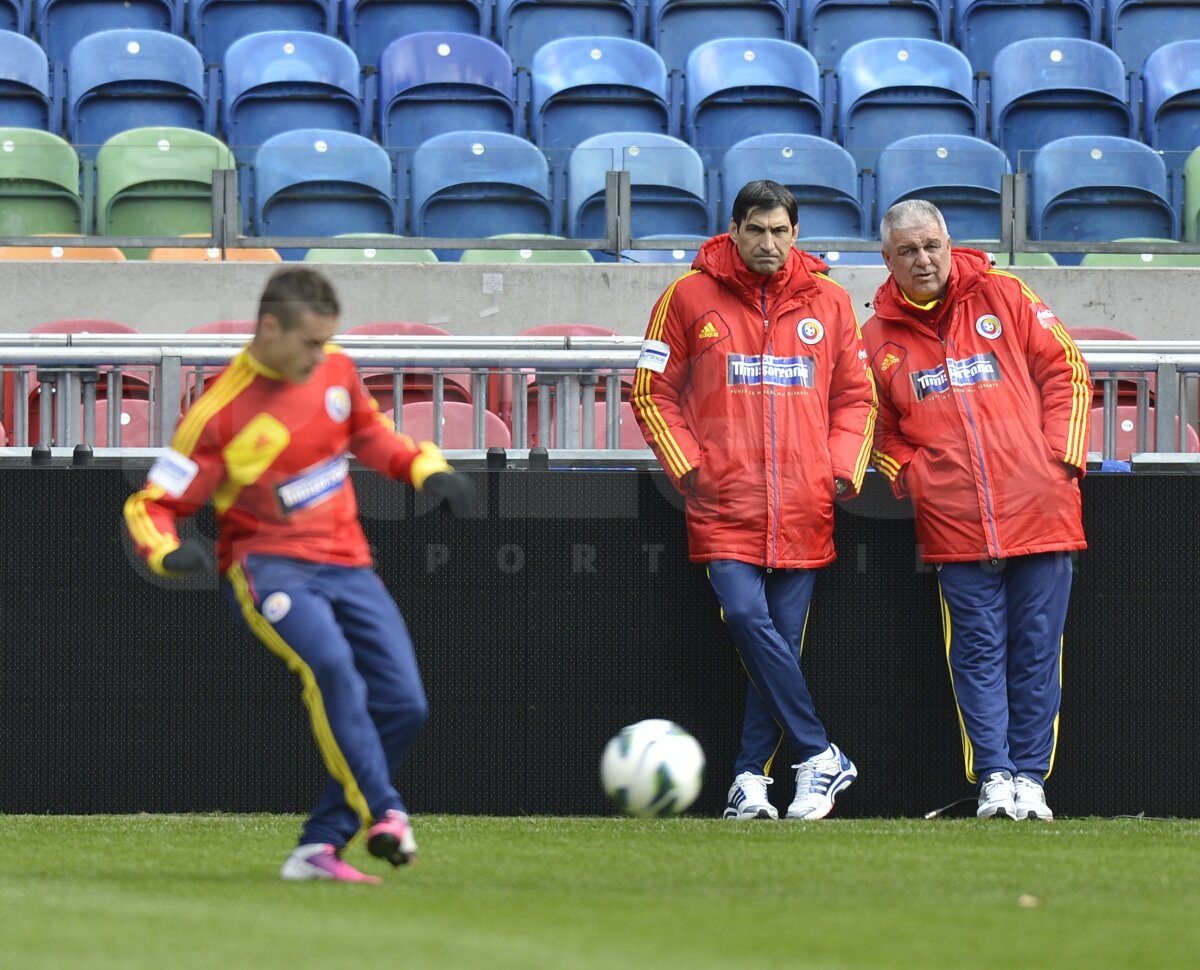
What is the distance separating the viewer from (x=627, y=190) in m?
11.4

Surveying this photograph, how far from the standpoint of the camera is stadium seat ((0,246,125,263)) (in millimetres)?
11064

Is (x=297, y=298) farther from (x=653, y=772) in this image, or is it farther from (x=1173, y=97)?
(x=1173, y=97)

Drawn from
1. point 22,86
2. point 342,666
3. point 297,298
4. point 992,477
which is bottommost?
point 342,666

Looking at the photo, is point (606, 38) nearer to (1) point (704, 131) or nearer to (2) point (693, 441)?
(1) point (704, 131)

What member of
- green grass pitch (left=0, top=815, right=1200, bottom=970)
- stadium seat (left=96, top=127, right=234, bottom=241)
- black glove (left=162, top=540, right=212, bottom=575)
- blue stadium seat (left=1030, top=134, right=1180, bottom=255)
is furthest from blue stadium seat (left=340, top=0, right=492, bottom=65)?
black glove (left=162, top=540, right=212, bottom=575)

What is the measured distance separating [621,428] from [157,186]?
407 cm

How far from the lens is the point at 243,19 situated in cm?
1475

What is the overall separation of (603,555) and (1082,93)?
7811mm

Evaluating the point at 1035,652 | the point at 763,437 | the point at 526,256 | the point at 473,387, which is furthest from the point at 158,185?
the point at 1035,652

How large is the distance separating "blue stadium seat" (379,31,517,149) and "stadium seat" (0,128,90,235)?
9.34 feet

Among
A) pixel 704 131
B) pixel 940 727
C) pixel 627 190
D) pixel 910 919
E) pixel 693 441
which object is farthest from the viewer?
pixel 704 131

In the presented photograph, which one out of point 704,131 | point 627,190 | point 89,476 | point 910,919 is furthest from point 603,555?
point 704,131

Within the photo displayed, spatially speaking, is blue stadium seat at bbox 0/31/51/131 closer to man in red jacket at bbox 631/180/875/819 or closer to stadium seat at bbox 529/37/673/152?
stadium seat at bbox 529/37/673/152

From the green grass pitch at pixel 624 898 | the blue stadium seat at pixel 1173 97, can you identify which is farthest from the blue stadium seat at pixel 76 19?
the green grass pitch at pixel 624 898
